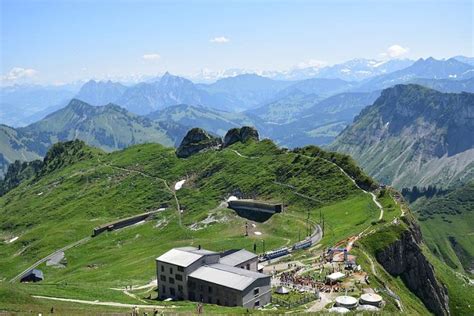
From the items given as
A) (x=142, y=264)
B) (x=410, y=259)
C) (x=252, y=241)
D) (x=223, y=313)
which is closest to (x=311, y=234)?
(x=252, y=241)

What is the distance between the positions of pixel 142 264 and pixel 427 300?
79.0 metres

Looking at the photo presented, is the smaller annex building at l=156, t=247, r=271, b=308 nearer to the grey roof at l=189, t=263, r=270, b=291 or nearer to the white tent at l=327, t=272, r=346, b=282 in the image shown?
the grey roof at l=189, t=263, r=270, b=291

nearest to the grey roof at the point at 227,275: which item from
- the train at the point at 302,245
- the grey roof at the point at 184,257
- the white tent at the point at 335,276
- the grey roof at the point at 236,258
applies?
the grey roof at the point at 184,257

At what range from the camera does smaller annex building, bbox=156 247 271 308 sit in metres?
92.2

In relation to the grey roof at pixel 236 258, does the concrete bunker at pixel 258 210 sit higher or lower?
lower

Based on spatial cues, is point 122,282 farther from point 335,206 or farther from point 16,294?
point 335,206

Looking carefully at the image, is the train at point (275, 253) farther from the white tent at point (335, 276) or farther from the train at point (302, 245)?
the white tent at point (335, 276)

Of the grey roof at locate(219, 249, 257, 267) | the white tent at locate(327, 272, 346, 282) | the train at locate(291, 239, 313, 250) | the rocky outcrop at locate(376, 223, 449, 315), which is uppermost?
the grey roof at locate(219, 249, 257, 267)

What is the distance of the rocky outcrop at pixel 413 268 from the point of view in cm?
12875

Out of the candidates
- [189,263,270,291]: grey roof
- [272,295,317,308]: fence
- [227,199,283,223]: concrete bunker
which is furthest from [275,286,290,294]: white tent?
[227,199,283,223]: concrete bunker

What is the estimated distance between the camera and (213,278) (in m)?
97.6

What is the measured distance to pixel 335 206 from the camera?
17525cm

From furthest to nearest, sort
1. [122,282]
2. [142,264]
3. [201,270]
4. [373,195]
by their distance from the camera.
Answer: [373,195]
[142,264]
[122,282]
[201,270]

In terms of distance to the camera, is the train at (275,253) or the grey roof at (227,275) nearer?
the grey roof at (227,275)
